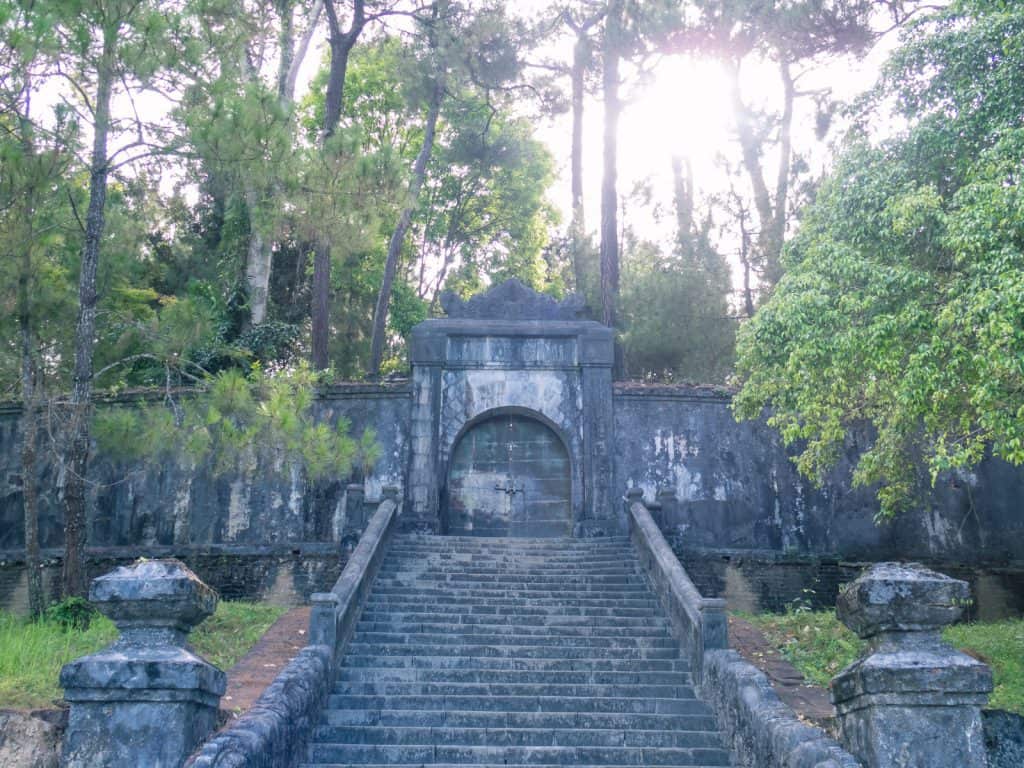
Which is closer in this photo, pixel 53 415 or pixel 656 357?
pixel 53 415

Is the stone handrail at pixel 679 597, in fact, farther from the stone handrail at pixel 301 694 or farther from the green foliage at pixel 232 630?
the green foliage at pixel 232 630

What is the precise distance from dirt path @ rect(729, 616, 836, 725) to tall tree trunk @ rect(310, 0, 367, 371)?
8.95 metres

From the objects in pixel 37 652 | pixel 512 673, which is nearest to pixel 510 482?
pixel 512 673

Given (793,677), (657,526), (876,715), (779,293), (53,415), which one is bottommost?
(793,677)

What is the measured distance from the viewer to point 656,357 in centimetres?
1811

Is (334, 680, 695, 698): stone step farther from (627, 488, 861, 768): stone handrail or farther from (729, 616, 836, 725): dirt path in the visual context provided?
(729, 616, 836, 725): dirt path

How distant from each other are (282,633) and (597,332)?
6.58 metres

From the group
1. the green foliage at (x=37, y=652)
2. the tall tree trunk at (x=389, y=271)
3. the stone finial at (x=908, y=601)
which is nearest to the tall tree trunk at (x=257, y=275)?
the tall tree trunk at (x=389, y=271)

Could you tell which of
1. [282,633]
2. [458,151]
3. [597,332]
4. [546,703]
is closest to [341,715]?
[546,703]

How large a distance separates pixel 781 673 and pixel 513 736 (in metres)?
3.56

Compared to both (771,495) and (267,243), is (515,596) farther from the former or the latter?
(267,243)

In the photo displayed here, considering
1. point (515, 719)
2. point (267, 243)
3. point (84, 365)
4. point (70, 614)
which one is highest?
point (267, 243)

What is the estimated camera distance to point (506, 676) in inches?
355

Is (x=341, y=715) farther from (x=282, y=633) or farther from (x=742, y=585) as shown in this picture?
(x=742, y=585)
